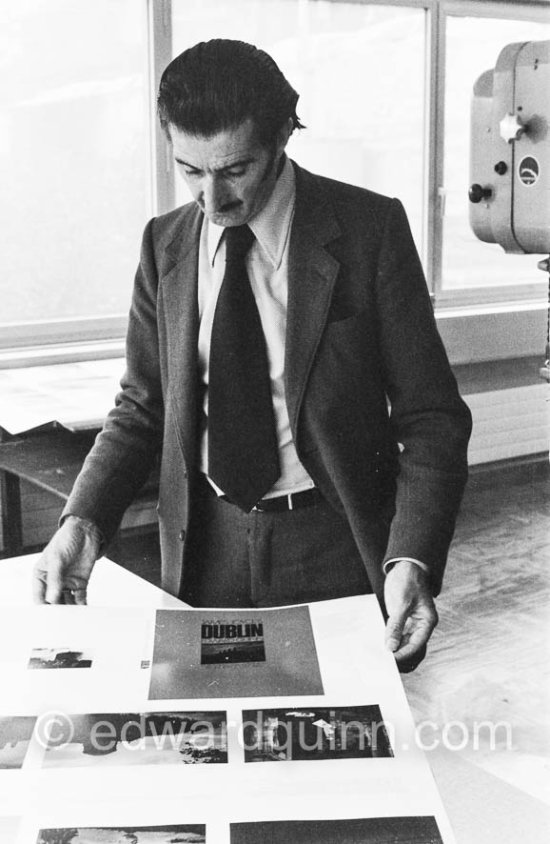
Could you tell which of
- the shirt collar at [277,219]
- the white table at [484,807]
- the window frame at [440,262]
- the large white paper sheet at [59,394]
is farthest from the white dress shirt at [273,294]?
the window frame at [440,262]

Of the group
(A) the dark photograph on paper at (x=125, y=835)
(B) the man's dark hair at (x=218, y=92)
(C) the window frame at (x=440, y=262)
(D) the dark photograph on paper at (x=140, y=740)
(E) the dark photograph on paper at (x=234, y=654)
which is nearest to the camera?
(A) the dark photograph on paper at (x=125, y=835)

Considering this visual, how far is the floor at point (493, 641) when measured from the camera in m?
2.66

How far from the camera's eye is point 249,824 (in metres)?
0.80

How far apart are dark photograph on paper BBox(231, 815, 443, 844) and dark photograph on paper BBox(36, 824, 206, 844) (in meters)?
0.03

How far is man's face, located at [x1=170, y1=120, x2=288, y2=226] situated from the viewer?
1.22m

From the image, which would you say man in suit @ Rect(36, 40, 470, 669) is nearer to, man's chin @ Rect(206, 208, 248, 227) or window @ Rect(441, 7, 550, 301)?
man's chin @ Rect(206, 208, 248, 227)

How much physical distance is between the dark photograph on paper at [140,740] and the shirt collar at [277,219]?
0.68 m

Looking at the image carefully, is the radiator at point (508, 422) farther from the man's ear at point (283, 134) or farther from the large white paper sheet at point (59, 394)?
the man's ear at point (283, 134)

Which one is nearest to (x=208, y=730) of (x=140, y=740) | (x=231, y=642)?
(x=140, y=740)

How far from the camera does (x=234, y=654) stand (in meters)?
1.06

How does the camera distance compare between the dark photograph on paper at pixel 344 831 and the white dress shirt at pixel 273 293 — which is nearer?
the dark photograph on paper at pixel 344 831

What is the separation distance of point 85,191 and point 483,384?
1.99 meters

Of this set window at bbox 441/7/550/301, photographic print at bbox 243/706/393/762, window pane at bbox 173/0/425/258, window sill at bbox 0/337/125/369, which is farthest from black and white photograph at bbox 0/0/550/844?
window at bbox 441/7/550/301

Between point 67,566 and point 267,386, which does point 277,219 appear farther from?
point 67,566
